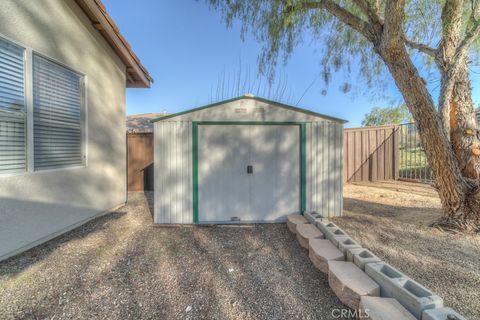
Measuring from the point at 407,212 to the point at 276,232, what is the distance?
2.84m

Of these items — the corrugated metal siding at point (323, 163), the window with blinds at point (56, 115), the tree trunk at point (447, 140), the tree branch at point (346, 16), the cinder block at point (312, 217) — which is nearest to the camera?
the window with blinds at point (56, 115)

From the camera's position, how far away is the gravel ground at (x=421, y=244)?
204 centimetres

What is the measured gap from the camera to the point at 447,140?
3.21 metres

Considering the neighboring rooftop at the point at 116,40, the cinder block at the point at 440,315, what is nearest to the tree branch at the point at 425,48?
the cinder block at the point at 440,315

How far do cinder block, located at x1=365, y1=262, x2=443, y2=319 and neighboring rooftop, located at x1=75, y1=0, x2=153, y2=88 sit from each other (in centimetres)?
542

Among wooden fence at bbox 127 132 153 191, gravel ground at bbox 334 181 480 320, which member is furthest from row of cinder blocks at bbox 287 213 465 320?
wooden fence at bbox 127 132 153 191

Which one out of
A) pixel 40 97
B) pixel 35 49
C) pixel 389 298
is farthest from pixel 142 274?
pixel 35 49

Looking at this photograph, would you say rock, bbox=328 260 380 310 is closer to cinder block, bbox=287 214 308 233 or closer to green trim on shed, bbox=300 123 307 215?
cinder block, bbox=287 214 308 233

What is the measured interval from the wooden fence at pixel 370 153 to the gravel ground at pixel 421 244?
2.39 m

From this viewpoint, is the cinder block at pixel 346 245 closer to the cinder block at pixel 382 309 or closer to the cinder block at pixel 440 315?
the cinder block at pixel 382 309

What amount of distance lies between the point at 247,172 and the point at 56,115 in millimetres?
3209

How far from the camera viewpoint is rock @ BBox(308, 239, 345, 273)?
7.59ft

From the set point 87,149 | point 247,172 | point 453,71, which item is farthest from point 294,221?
point 87,149

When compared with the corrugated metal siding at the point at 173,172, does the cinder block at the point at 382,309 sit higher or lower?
lower
